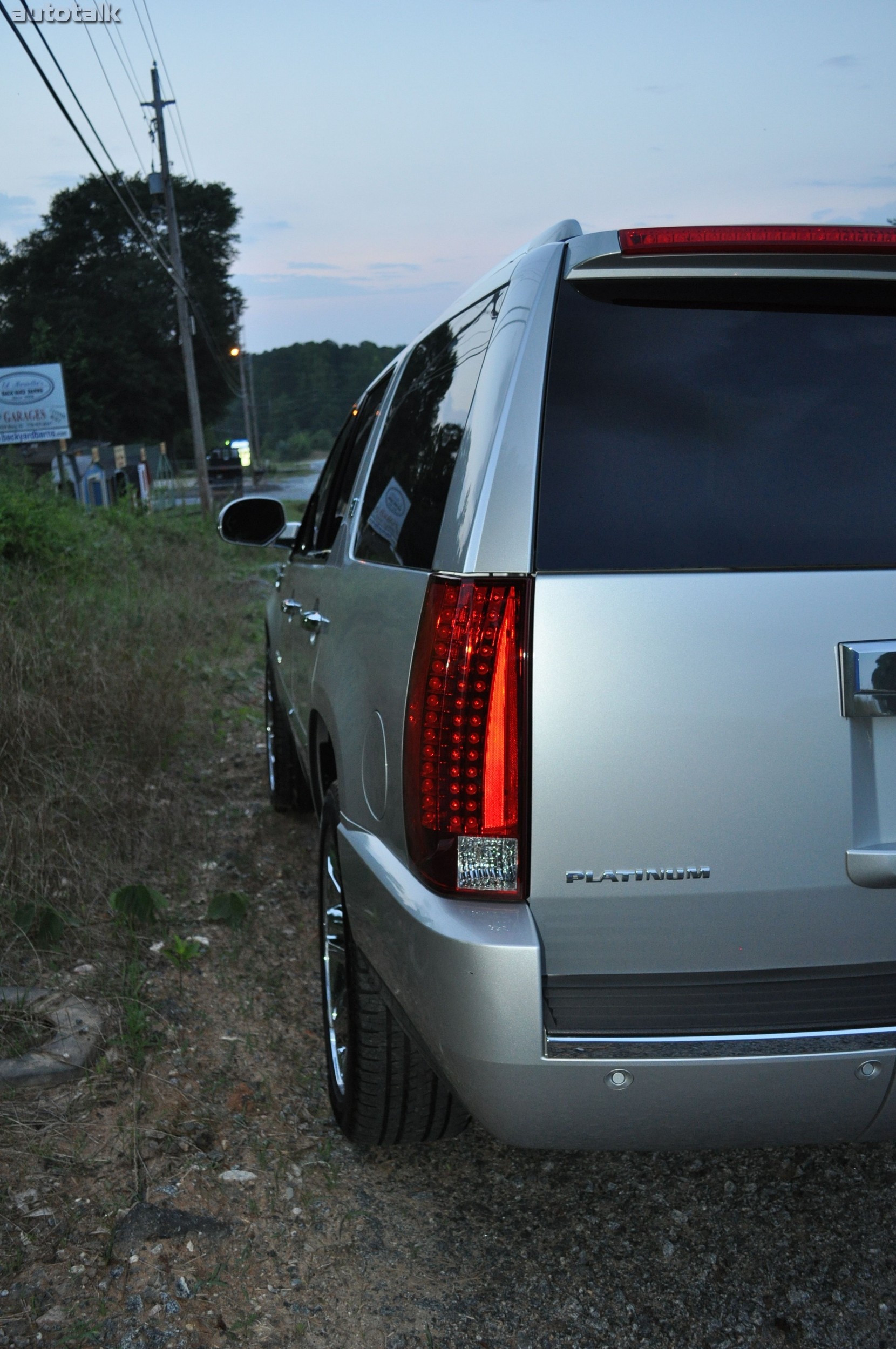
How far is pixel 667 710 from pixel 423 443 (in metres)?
1.07

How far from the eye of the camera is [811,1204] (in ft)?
8.85

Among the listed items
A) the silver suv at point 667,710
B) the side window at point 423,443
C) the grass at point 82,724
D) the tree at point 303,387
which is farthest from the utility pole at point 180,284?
the tree at point 303,387

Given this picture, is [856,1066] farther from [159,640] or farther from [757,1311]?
[159,640]

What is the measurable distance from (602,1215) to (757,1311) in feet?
1.50

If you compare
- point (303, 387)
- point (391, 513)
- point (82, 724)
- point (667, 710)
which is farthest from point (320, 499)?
point (303, 387)

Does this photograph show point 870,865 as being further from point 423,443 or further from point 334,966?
point 334,966

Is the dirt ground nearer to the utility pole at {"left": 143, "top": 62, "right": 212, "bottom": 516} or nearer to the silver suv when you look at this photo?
the silver suv

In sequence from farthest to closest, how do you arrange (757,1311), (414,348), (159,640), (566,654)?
(159,640) < (414,348) < (757,1311) < (566,654)

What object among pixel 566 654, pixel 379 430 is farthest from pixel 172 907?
pixel 566 654

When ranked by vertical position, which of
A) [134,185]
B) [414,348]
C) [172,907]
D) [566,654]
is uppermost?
[134,185]

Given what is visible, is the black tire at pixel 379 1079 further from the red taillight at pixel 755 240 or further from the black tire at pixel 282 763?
the black tire at pixel 282 763

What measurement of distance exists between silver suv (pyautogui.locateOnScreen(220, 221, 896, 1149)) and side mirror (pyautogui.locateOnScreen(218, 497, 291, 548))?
2898 millimetres

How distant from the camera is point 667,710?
1.86 metres

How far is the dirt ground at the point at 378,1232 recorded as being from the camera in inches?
91.0
